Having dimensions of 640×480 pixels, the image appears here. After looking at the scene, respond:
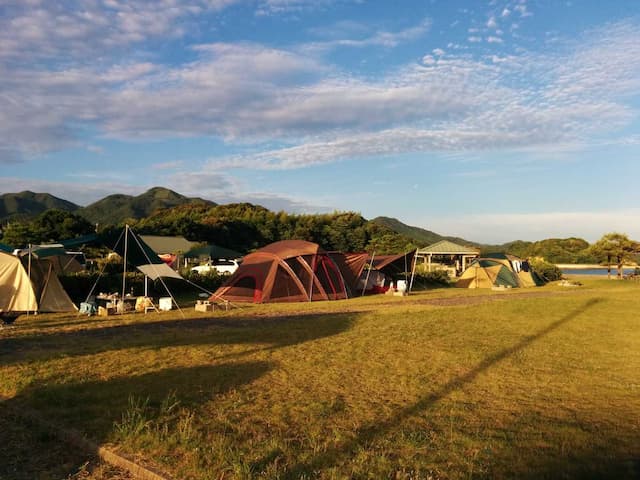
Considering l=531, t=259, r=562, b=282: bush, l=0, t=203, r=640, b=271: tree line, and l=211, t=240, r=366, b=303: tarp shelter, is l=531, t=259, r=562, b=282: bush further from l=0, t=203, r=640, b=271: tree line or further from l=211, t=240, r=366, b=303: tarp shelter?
l=211, t=240, r=366, b=303: tarp shelter

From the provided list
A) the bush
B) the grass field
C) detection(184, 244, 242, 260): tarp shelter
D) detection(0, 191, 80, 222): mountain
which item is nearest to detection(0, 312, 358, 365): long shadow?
the grass field

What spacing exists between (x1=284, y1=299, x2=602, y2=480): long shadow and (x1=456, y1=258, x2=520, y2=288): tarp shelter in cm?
1984

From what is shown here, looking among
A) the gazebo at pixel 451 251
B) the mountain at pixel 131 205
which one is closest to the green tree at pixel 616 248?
the gazebo at pixel 451 251

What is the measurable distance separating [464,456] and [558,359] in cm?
515

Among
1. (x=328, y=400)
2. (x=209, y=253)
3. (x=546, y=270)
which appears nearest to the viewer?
(x=328, y=400)

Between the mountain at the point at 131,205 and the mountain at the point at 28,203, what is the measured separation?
242 inches

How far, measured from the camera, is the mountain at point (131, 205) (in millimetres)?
135000

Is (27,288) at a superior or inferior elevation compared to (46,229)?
inferior

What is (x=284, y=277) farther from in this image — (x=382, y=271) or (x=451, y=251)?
(x=451, y=251)

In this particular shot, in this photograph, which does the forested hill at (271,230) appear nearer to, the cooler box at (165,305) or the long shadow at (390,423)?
the cooler box at (165,305)

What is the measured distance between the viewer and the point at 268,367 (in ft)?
25.4

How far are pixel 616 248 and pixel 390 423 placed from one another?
3857 cm

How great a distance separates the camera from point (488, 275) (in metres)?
29.0

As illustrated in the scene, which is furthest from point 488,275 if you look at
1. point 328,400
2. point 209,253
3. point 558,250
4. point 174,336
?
point 558,250
